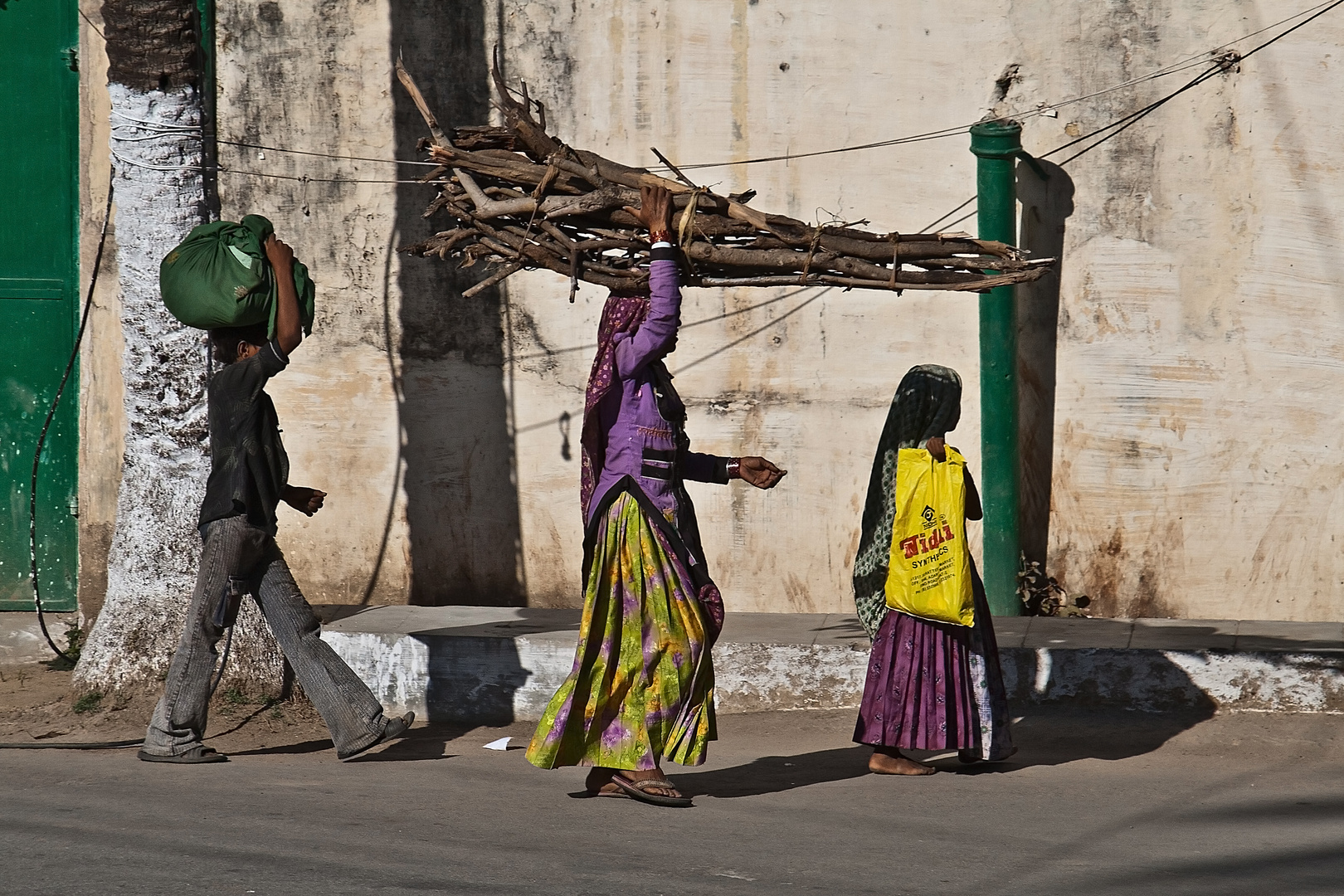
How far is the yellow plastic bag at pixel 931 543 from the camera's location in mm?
5223

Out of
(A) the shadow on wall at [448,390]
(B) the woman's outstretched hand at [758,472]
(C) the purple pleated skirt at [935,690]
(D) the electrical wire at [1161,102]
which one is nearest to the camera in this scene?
(B) the woman's outstretched hand at [758,472]

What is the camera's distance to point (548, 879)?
159 inches

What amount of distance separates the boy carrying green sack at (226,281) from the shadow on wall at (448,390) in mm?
2139

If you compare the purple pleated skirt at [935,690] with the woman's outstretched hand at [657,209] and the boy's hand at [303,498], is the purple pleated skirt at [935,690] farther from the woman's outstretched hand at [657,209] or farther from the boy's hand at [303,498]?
the boy's hand at [303,498]

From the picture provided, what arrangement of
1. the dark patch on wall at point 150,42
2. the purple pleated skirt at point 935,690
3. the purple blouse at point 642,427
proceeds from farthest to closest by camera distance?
the dark patch on wall at point 150,42, the purple pleated skirt at point 935,690, the purple blouse at point 642,427

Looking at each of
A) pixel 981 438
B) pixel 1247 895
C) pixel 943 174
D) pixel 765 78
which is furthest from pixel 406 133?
pixel 1247 895

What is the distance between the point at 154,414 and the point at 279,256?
1.15 meters

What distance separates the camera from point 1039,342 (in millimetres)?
7227

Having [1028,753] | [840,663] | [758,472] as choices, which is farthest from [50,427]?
[1028,753]

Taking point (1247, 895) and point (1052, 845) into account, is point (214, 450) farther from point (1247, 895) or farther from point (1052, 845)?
point (1247, 895)

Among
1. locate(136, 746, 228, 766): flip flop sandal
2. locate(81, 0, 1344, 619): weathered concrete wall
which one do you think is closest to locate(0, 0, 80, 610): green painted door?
locate(81, 0, 1344, 619): weathered concrete wall

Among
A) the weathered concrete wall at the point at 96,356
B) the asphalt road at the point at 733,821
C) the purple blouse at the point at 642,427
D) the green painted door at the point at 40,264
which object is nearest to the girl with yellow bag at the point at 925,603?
the asphalt road at the point at 733,821

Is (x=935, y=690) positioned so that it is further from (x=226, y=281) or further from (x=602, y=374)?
(x=226, y=281)

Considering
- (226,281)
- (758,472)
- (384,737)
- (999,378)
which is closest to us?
(758,472)
